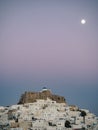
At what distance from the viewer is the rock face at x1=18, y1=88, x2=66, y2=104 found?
31.3 m

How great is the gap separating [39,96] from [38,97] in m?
0.27

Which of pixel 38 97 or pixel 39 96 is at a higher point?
pixel 39 96

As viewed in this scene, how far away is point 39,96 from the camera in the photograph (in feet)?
106

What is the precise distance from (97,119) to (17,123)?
6.27 m

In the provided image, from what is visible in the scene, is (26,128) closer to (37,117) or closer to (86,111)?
(37,117)

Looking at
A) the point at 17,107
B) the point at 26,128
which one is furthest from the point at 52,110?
the point at 26,128

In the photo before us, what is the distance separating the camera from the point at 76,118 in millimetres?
26312

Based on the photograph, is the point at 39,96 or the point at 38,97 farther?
the point at 39,96

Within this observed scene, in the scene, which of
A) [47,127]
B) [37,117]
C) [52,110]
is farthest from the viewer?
[52,110]

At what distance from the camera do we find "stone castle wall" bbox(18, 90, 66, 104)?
31.3 meters

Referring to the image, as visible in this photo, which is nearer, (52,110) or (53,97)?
(52,110)

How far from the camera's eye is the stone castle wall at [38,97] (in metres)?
31.3

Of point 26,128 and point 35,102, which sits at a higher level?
point 35,102

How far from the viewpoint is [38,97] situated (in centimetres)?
3203
